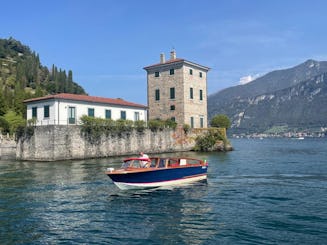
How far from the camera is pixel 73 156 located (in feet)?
127

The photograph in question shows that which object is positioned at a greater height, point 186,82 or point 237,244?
point 186,82

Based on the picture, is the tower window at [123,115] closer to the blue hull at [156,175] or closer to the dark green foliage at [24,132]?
the dark green foliage at [24,132]

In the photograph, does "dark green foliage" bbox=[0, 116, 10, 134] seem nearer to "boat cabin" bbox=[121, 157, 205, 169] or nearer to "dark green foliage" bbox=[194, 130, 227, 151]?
"dark green foliage" bbox=[194, 130, 227, 151]

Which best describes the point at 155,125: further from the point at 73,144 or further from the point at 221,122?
the point at 221,122

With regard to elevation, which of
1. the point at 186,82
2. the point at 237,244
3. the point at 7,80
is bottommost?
the point at 237,244

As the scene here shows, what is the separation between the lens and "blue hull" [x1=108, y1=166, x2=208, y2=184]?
62.5ft

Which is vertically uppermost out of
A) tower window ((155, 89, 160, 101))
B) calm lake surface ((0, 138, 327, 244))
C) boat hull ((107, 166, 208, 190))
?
Answer: tower window ((155, 89, 160, 101))

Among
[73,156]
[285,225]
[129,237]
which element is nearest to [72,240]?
[129,237]

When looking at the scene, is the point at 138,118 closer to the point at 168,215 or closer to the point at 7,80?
the point at 168,215

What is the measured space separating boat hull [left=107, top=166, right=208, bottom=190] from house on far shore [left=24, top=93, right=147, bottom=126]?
2228cm

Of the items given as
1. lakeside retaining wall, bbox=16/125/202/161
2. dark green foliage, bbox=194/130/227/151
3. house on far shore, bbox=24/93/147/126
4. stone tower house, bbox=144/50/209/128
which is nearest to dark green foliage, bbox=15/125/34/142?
lakeside retaining wall, bbox=16/125/202/161

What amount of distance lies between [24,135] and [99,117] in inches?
351

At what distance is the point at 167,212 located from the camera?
14.6 meters

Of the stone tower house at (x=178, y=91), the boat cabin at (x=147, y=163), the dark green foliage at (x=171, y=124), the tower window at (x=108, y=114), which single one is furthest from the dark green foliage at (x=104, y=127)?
the boat cabin at (x=147, y=163)
